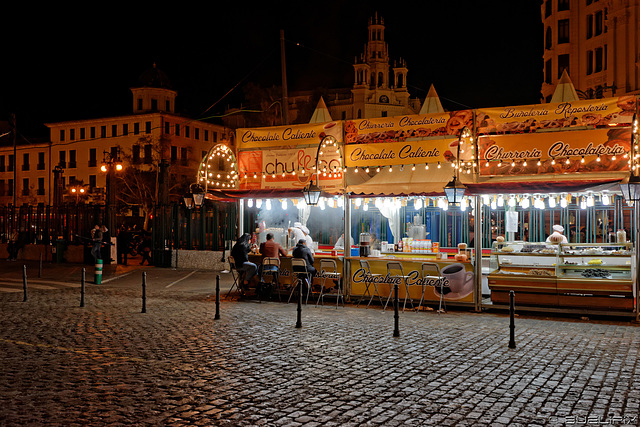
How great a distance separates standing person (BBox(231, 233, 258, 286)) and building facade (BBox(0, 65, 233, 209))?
175 feet

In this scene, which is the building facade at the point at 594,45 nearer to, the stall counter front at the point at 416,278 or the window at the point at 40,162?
the stall counter front at the point at 416,278

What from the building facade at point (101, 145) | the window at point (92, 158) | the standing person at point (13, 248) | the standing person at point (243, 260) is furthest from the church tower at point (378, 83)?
the standing person at point (243, 260)

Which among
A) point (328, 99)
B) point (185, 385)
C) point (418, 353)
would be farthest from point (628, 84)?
point (328, 99)

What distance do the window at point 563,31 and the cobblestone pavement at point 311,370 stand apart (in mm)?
42795

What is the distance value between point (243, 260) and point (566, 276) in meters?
8.00

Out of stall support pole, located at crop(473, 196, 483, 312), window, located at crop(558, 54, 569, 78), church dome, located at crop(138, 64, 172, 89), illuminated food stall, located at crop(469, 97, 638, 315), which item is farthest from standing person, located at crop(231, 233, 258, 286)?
church dome, located at crop(138, 64, 172, 89)

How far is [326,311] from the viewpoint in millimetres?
13602

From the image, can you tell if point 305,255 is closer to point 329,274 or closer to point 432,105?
point 329,274

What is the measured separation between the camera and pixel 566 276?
13.0 meters

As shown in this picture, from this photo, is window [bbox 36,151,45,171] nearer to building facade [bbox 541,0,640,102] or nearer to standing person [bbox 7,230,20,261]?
standing person [bbox 7,230,20,261]

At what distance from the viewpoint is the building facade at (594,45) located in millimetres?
41875

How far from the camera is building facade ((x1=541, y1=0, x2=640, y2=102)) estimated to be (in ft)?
137

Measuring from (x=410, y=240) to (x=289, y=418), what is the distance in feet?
35.3

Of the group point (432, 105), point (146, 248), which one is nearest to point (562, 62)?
point (146, 248)
